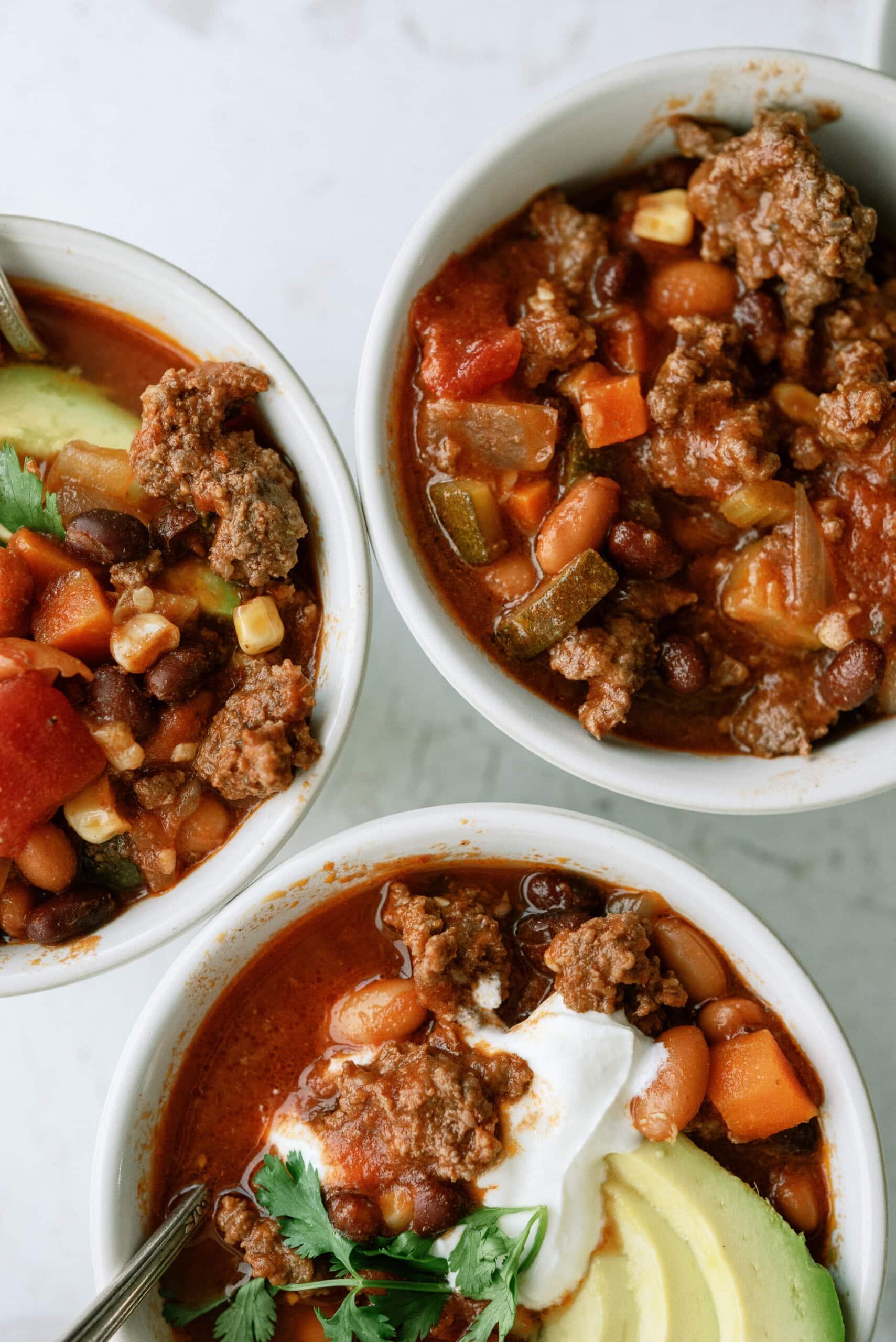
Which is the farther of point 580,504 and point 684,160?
point 684,160

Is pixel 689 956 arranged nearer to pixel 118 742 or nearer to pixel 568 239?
pixel 118 742

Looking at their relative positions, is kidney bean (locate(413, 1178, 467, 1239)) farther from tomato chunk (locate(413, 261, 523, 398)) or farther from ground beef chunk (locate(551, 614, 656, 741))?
tomato chunk (locate(413, 261, 523, 398))

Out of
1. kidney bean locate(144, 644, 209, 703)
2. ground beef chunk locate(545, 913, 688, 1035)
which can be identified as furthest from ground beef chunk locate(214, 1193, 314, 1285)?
kidney bean locate(144, 644, 209, 703)

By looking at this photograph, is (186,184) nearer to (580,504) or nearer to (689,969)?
(580,504)

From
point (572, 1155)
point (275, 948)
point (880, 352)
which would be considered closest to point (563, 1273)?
point (572, 1155)

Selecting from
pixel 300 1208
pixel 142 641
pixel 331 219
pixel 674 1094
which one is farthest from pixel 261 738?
pixel 331 219

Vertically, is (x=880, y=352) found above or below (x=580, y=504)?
above

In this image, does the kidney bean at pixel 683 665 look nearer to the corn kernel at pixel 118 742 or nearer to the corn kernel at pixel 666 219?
the corn kernel at pixel 666 219
